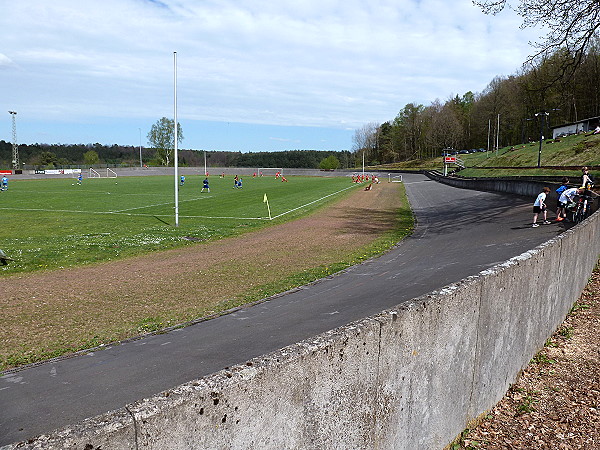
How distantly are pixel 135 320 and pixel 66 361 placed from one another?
2.23m

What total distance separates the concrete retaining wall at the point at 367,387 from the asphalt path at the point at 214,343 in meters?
3.73

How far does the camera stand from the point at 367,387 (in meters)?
3.31

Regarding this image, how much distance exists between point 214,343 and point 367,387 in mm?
5404

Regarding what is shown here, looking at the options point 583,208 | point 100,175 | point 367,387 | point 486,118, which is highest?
point 486,118

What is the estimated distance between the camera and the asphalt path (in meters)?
6.06

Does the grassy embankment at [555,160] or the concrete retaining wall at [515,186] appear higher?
the grassy embankment at [555,160]

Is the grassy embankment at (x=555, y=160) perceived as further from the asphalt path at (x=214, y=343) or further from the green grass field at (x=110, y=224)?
the asphalt path at (x=214, y=343)

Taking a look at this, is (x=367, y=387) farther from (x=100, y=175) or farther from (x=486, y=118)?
(x=486, y=118)

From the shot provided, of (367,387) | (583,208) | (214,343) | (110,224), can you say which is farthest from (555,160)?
(367,387)

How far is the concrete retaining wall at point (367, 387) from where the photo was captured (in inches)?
86.3

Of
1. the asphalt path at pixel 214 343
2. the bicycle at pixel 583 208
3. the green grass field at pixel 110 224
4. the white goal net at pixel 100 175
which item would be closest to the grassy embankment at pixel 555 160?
the bicycle at pixel 583 208

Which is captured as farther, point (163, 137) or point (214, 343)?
point (163, 137)

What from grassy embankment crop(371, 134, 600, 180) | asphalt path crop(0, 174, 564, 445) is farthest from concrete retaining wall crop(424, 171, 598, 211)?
asphalt path crop(0, 174, 564, 445)

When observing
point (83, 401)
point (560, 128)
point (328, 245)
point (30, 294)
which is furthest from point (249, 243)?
point (560, 128)
